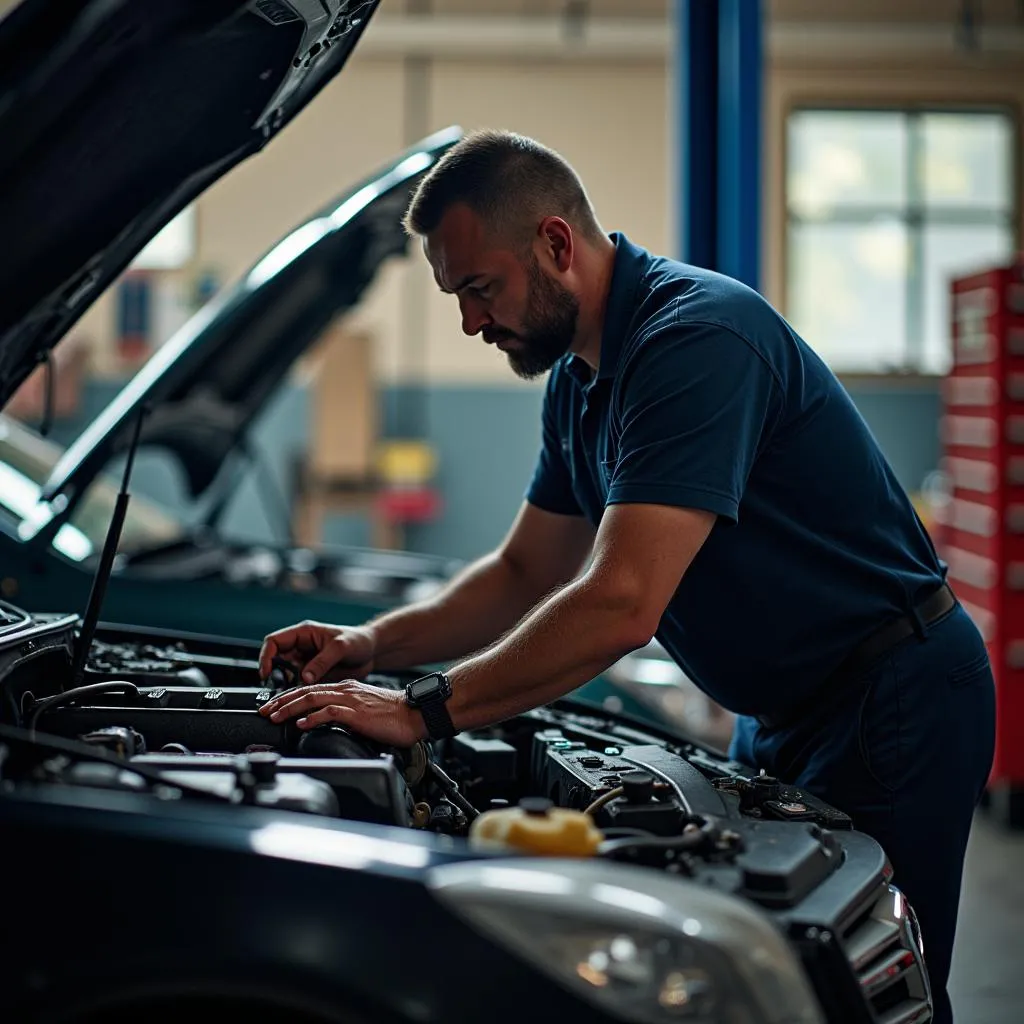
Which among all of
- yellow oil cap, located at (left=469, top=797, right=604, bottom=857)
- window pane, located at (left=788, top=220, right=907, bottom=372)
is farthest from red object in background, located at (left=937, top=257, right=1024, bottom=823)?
window pane, located at (left=788, top=220, right=907, bottom=372)

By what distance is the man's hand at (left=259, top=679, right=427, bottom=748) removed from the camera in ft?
6.00

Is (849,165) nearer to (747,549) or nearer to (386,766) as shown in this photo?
(747,549)

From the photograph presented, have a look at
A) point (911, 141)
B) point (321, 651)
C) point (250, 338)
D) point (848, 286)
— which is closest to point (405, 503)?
point (848, 286)

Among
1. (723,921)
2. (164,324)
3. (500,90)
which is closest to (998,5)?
(500,90)

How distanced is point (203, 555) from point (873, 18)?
7.07m

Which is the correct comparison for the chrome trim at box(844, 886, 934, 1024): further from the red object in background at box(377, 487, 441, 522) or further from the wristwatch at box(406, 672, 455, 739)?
the red object in background at box(377, 487, 441, 522)

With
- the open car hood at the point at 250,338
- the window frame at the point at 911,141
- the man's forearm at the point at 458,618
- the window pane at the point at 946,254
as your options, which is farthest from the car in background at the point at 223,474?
the window pane at the point at 946,254

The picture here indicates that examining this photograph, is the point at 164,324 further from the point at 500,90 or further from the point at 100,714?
the point at 100,714

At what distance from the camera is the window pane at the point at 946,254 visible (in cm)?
952

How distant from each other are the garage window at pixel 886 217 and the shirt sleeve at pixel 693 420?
7849 millimetres

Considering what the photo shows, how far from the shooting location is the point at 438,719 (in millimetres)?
1840

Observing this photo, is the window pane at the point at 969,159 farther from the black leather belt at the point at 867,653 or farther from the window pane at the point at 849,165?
the black leather belt at the point at 867,653

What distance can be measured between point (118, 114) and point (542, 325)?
72 cm

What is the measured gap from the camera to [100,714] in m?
1.96
